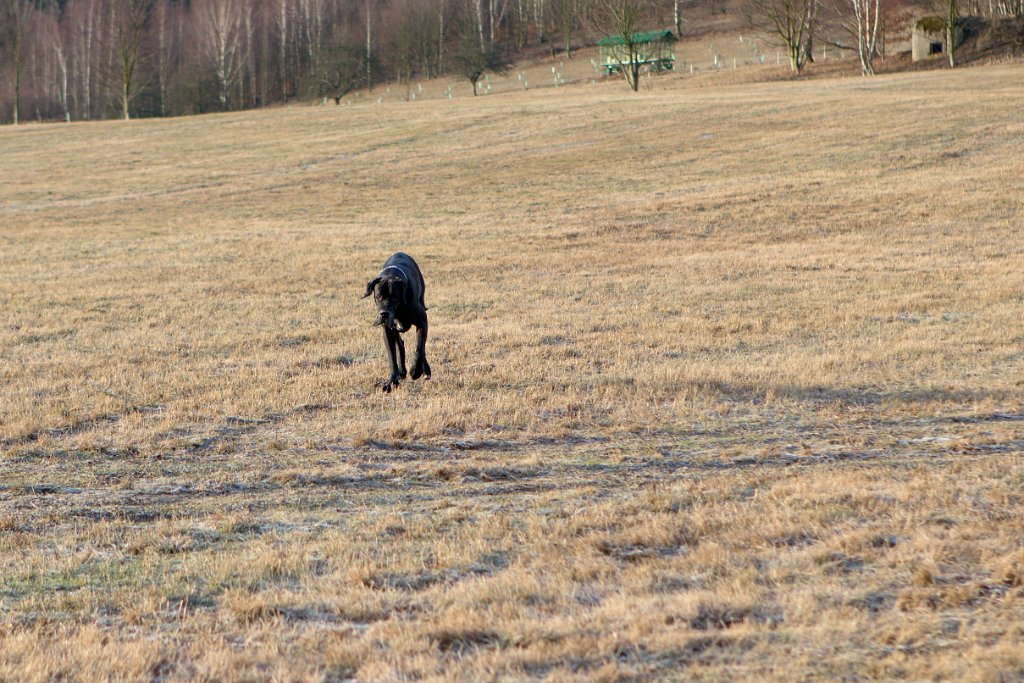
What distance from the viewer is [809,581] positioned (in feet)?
16.4

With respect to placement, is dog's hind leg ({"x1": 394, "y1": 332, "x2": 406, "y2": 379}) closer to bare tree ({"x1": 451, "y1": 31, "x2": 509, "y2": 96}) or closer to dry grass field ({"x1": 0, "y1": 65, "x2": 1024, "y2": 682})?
dry grass field ({"x1": 0, "y1": 65, "x2": 1024, "y2": 682})

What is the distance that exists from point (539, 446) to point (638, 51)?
61274 mm

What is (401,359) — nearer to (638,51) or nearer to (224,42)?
(638,51)

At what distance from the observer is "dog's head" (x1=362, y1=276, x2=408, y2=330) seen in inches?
402

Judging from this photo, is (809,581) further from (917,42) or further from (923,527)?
(917,42)

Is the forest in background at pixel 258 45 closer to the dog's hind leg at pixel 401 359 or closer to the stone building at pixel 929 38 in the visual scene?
the stone building at pixel 929 38

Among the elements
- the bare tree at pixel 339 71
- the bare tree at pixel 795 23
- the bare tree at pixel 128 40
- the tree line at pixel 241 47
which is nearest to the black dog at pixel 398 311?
the bare tree at pixel 795 23

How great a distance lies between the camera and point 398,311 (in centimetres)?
1044

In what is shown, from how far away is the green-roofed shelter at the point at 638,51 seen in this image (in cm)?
6299

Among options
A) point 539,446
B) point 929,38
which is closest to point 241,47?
point 929,38

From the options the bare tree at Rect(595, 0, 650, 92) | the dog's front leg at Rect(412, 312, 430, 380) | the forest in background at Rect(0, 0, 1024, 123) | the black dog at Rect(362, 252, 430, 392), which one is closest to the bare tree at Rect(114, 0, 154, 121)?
the forest in background at Rect(0, 0, 1024, 123)

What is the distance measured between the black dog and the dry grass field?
0.28 m

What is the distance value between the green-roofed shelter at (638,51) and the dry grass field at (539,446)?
3934cm

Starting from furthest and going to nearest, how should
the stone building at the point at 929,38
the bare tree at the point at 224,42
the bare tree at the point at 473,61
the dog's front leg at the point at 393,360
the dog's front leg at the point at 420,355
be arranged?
the bare tree at the point at 224,42, the bare tree at the point at 473,61, the stone building at the point at 929,38, the dog's front leg at the point at 420,355, the dog's front leg at the point at 393,360
